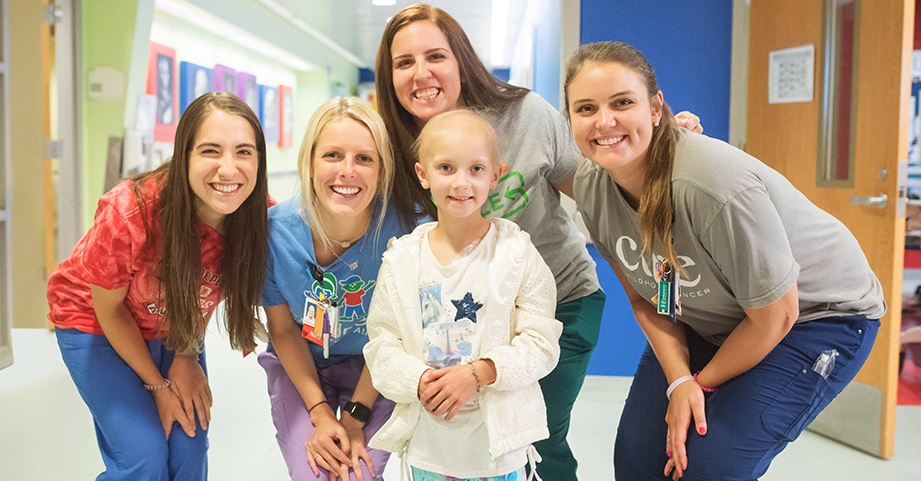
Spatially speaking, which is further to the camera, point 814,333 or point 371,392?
point 371,392

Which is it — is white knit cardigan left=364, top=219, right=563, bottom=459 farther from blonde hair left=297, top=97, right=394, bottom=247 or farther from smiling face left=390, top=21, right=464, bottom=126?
smiling face left=390, top=21, right=464, bottom=126

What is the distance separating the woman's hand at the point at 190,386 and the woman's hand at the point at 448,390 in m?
0.82

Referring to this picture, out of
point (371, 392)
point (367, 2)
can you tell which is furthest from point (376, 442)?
point (367, 2)

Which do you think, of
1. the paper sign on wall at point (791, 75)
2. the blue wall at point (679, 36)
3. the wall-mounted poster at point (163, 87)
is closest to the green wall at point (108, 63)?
the wall-mounted poster at point (163, 87)

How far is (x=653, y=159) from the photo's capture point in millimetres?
1434

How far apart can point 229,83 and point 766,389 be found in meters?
6.54

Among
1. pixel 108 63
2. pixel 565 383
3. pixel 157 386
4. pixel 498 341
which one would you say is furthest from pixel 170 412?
pixel 108 63

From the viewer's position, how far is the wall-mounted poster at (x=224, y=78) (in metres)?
6.43

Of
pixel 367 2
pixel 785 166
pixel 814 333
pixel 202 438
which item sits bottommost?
pixel 202 438

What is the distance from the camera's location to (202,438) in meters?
1.77

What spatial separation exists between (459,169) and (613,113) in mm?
369

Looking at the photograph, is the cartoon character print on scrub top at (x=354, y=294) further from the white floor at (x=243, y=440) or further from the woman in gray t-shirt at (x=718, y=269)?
the white floor at (x=243, y=440)

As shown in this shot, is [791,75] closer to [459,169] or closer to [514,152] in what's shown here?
[514,152]

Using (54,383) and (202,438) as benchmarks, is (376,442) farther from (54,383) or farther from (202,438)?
(54,383)
